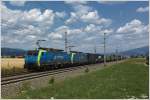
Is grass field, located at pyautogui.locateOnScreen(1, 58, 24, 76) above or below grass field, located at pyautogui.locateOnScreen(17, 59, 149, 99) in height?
below

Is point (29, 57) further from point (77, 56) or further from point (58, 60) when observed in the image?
point (77, 56)

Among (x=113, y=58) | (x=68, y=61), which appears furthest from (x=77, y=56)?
(x=113, y=58)

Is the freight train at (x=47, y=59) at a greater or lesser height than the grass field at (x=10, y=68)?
greater

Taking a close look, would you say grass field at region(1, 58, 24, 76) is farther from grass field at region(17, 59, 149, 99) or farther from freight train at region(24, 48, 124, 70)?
grass field at region(17, 59, 149, 99)

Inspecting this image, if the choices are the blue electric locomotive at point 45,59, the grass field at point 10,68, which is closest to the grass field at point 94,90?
the grass field at point 10,68

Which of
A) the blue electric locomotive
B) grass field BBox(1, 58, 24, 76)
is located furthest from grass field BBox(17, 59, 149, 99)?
the blue electric locomotive

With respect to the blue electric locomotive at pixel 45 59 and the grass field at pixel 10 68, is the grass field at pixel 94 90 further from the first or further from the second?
the blue electric locomotive at pixel 45 59

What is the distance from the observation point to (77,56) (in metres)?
68.3

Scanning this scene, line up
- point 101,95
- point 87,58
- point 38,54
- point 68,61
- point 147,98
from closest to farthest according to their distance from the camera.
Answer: point 147,98 < point 101,95 < point 38,54 < point 68,61 < point 87,58

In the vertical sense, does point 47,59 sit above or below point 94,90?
above

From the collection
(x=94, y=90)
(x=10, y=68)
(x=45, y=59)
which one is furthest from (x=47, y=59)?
(x=94, y=90)

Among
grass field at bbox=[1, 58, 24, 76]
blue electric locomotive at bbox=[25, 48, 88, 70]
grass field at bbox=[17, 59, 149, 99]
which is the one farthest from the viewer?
Result: blue electric locomotive at bbox=[25, 48, 88, 70]

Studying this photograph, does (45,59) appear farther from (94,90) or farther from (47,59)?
(94,90)

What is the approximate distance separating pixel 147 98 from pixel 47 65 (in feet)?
112
